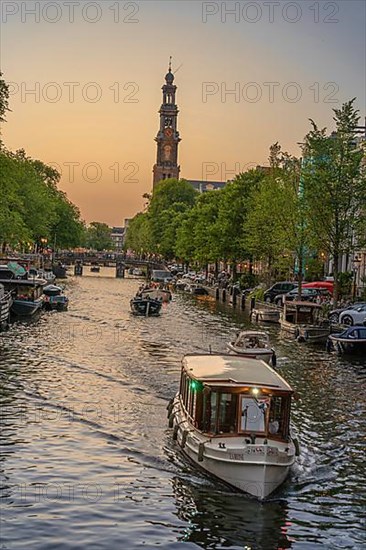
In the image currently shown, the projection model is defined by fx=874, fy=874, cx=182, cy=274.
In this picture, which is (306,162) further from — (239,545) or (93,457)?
(239,545)

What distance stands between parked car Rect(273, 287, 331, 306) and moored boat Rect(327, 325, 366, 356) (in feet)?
78.8

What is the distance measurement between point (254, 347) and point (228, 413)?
69.4ft

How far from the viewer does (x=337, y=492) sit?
24984 millimetres

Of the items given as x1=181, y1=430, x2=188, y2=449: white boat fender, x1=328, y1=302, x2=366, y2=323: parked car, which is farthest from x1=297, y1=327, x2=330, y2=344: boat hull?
x1=181, y1=430, x2=188, y2=449: white boat fender

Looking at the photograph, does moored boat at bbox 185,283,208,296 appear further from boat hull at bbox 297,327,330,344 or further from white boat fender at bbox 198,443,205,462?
white boat fender at bbox 198,443,205,462

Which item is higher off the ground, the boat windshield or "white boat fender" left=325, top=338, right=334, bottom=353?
the boat windshield

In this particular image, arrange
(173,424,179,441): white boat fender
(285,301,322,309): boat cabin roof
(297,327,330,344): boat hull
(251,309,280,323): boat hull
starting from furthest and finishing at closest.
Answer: (251,309,280,323): boat hull, (285,301,322,309): boat cabin roof, (297,327,330,344): boat hull, (173,424,179,441): white boat fender

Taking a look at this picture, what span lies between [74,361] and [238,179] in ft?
218

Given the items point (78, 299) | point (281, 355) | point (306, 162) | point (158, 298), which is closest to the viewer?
point (281, 355)

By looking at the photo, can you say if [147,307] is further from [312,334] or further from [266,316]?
[312,334]

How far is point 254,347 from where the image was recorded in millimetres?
46031

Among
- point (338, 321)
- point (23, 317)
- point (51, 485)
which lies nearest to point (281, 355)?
point (338, 321)

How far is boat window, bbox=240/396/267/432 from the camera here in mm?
24469

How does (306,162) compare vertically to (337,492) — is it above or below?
above
